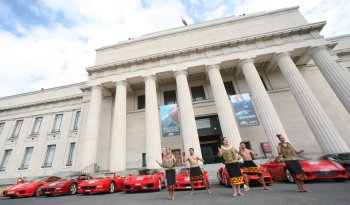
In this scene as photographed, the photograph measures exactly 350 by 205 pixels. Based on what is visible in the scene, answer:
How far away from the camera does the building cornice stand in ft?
51.9

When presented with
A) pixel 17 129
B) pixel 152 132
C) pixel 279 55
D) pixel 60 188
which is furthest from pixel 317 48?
pixel 17 129

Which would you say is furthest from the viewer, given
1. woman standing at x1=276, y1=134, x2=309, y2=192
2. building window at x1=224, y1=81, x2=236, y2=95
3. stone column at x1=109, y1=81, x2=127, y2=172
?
building window at x1=224, y1=81, x2=236, y2=95

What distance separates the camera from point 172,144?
17.4 m

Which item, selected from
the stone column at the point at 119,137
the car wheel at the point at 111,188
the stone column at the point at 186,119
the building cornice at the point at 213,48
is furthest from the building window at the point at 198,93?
the car wheel at the point at 111,188

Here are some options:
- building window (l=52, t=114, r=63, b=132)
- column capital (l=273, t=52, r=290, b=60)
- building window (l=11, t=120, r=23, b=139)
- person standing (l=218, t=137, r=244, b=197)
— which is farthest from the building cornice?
building window (l=11, t=120, r=23, b=139)

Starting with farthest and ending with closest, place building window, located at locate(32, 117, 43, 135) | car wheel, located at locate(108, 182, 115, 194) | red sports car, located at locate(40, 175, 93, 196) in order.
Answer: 1. building window, located at locate(32, 117, 43, 135)
2. red sports car, located at locate(40, 175, 93, 196)
3. car wheel, located at locate(108, 182, 115, 194)

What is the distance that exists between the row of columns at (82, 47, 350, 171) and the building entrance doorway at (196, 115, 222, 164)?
4.19m

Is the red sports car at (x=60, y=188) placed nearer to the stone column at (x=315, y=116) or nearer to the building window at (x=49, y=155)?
the building window at (x=49, y=155)

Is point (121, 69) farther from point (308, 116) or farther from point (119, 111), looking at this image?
point (308, 116)

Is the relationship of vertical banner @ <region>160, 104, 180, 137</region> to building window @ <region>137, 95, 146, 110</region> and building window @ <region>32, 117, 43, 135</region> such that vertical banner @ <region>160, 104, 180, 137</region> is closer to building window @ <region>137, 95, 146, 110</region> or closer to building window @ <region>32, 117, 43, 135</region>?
building window @ <region>137, 95, 146, 110</region>

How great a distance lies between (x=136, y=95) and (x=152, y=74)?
498 centimetres

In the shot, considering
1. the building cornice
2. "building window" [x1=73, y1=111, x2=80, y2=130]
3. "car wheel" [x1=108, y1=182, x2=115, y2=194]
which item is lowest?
"car wheel" [x1=108, y1=182, x2=115, y2=194]

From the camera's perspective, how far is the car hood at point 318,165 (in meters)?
6.28

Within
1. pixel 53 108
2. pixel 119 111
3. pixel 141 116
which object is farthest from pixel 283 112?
pixel 53 108
